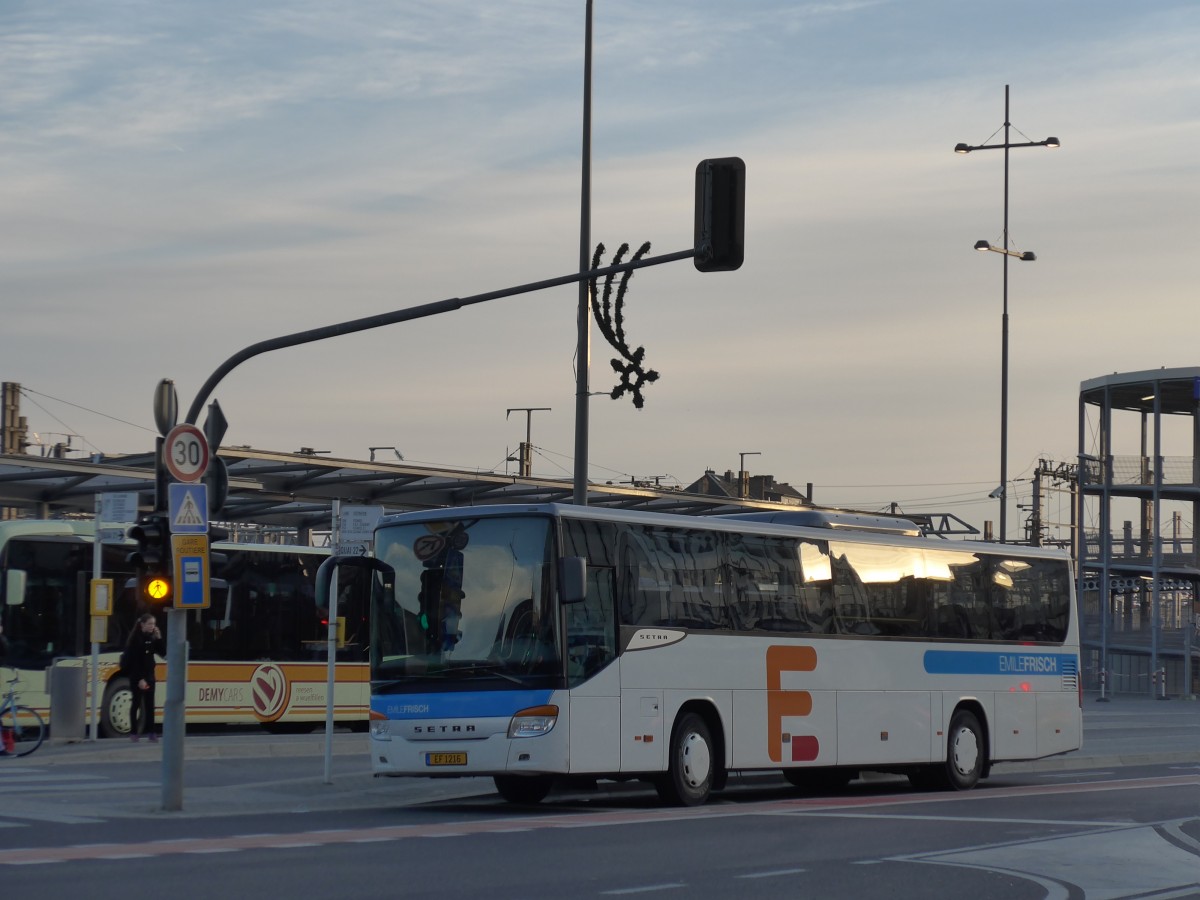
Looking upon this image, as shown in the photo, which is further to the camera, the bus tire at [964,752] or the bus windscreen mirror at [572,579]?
the bus tire at [964,752]

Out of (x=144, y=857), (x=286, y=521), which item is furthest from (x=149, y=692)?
(x=286, y=521)

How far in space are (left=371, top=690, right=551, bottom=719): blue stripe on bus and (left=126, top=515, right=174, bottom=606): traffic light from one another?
8.13 feet

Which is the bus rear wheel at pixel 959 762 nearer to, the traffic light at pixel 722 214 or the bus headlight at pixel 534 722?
the bus headlight at pixel 534 722

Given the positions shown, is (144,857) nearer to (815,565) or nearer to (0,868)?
(0,868)

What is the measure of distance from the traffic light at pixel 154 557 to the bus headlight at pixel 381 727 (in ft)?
7.81

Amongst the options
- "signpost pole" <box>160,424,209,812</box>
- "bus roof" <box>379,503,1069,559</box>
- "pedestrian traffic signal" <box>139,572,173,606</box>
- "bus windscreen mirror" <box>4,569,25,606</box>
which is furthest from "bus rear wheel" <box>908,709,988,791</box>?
"bus windscreen mirror" <box>4,569,25,606</box>

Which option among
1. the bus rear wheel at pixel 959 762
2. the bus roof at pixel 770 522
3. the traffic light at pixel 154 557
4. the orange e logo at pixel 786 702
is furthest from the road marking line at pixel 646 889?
the bus rear wheel at pixel 959 762

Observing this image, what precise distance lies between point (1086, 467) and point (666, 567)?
55.4m

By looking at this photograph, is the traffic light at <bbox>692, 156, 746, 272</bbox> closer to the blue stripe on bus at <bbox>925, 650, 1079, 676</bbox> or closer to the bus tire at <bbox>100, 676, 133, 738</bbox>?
the blue stripe on bus at <bbox>925, 650, 1079, 676</bbox>

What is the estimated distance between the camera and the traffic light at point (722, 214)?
16984 mm

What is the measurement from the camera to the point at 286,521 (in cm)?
4391

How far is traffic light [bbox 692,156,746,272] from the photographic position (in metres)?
17.0

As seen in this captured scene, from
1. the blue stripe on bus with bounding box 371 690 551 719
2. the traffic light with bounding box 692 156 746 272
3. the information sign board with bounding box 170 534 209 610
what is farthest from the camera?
the blue stripe on bus with bounding box 371 690 551 719

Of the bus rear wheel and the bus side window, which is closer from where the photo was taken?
the bus side window
